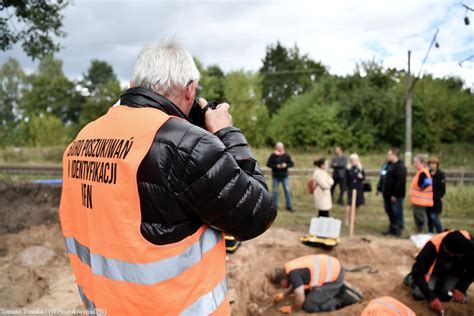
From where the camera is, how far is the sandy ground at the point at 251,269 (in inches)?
199

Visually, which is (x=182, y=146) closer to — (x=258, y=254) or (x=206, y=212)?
(x=206, y=212)

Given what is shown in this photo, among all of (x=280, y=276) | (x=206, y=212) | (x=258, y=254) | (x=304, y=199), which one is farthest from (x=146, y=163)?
(x=304, y=199)

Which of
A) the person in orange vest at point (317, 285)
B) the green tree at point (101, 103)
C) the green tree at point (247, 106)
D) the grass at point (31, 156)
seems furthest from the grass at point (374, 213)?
the green tree at point (101, 103)

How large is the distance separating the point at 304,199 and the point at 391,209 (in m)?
3.56

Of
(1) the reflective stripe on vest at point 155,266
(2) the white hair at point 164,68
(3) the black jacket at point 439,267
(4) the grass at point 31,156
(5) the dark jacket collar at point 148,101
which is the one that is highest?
(2) the white hair at point 164,68

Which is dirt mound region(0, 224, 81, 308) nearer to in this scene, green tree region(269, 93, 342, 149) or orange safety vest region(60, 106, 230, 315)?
orange safety vest region(60, 106, 230, 315)

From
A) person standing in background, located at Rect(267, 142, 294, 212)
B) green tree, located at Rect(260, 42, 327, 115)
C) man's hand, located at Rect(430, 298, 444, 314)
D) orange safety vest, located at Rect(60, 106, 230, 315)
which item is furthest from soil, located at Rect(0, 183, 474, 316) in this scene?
green tree, located at Rect(260, 42, 327, 115)

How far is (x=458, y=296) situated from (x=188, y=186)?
16.4ft

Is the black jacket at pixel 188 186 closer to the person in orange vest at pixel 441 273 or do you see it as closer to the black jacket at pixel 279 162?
the person in orange vest at pixel 441 273

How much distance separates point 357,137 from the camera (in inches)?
1030

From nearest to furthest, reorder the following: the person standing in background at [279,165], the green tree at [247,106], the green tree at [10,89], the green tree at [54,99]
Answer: the person standing in background at [279,165]
the green tree at [247,106]
the green tree at [54,99]
the green tree at [10,89]

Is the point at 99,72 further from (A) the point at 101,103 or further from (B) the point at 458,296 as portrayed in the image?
(B) the point at 458,296

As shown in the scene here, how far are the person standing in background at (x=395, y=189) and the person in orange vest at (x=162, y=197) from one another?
7552 millimetres

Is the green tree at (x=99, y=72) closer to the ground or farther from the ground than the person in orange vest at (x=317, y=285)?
farther from the ground
